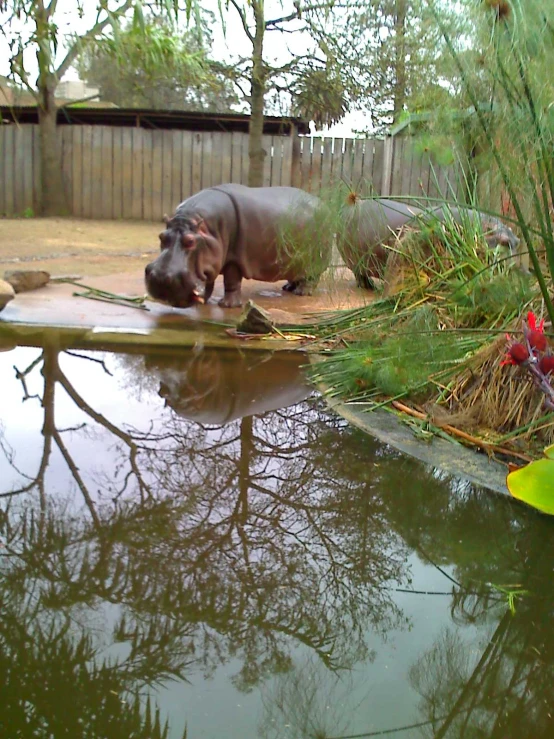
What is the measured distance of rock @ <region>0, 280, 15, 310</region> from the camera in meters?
5.22

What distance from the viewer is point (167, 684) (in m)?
1.54

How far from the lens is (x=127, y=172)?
1228 centimetres

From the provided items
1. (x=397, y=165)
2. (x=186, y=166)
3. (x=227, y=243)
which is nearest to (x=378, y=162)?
(x=397, y=165)

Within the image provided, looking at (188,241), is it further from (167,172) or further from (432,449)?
(167,172)

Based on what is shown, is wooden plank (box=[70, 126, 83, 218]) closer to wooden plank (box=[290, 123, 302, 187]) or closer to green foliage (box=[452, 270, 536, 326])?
wooden plank (box=[290, 123, 302, 187])

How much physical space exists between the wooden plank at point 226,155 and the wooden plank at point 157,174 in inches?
38.2

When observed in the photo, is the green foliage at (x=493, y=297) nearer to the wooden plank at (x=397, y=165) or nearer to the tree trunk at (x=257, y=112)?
the tree trunk at (x=257, y=112)

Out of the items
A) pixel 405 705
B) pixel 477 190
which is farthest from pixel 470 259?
pixel 405 705

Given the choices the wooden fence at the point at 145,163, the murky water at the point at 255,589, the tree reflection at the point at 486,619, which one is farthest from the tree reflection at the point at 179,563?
the wooden fence at the point at 145,163

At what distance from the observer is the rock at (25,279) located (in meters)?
5.80

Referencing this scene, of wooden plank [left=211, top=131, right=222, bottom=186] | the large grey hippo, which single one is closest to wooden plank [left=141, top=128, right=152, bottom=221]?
wooden plank [left=211, top=131, right=222, bottom=186]

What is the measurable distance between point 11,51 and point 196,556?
455cm

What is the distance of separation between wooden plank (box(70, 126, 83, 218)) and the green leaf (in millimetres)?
11512

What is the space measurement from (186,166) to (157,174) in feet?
1.58
